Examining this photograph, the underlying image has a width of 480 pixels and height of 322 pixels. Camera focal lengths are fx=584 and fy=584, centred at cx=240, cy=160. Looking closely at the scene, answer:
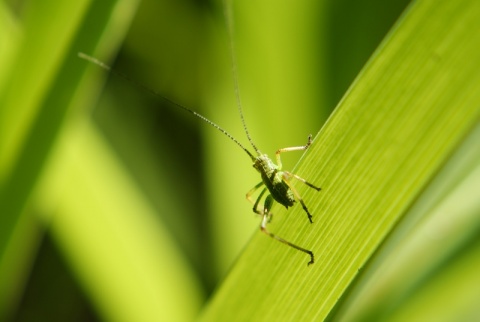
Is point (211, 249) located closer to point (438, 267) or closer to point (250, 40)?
point (250, 40)

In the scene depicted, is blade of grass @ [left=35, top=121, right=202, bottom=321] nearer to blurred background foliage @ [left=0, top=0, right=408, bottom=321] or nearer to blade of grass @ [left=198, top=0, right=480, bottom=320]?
blurred background foliage @ [left=0, top=0, right=408, bottom=321]

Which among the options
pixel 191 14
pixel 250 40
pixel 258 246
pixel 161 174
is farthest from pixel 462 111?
pixel 191 14

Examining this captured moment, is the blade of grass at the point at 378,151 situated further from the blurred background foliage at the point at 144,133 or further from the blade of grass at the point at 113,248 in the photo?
the blade of grass at the point at 113,248

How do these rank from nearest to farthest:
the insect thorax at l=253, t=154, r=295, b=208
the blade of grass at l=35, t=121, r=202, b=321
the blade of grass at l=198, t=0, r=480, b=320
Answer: the blade of grass at l=198, t=0, r=480, b=320, the insect thorax at l=253, t=154, r=295, b=208, the blade of grass at l=35, t=121, r=202, b=321

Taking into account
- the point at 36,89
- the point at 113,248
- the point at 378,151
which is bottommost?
the point at 113,248

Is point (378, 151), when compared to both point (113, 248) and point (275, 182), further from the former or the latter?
point (113, 248)

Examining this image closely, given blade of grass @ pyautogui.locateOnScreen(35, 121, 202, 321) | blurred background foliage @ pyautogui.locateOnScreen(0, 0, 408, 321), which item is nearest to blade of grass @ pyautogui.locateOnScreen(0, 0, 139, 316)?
blurred background foliage @ pyautogui.locateOnScreen(0, 0, 408, 321)

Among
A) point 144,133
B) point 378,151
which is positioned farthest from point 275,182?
point 144,133

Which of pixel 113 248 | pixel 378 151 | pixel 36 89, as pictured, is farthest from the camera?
pixel 113 248
